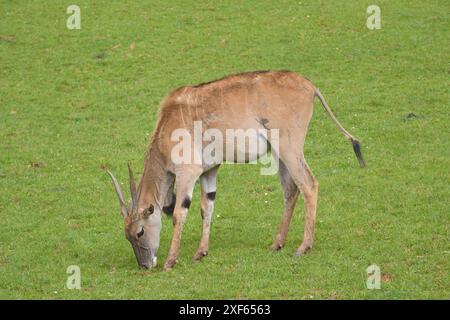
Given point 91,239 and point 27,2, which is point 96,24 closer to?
point 27,2

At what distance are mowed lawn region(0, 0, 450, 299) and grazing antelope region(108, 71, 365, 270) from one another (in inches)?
15.8

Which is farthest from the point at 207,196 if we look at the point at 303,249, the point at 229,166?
the point at 229,166

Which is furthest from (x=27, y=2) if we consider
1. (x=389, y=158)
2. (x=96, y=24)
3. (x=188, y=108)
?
(x=188, y=108)

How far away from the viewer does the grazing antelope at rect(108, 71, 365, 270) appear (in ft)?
36.7

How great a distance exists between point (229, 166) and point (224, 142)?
15.1 ft

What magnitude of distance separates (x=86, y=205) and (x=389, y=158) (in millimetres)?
5433

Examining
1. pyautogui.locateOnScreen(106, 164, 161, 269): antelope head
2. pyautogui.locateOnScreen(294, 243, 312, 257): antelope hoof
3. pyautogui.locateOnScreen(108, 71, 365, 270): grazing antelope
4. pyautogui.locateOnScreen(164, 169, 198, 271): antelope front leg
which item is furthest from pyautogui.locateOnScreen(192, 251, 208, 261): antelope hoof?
pyautogui.locateOnScreen(294, 243, 312, 257): antelope hoof

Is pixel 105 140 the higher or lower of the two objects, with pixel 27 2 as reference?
lower

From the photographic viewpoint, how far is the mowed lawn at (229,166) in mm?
10625

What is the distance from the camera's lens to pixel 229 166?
1602cm

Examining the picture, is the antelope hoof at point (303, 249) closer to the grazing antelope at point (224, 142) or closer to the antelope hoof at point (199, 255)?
the grazing antelope at point (224, 142)

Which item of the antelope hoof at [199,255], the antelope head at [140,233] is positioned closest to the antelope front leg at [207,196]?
the antelope hoof at [199,255]

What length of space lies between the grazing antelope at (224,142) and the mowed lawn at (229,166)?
40 cm

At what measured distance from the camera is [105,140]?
17.5 m
